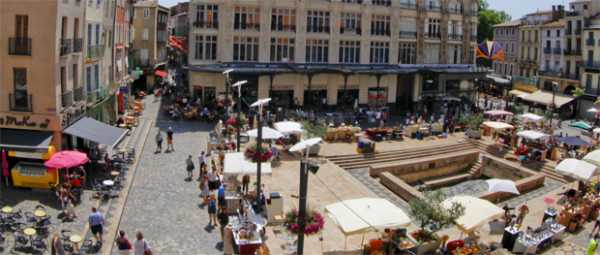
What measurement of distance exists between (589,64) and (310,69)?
1130 inches

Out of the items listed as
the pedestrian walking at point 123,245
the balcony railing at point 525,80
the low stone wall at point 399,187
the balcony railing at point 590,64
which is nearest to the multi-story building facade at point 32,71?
the pedestrian walking at point 123,245

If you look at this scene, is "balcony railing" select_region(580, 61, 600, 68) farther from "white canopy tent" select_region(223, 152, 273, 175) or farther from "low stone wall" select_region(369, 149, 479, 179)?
"white canopy tent" select_region(223, 152, 273, 175)

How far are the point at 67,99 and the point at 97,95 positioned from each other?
6.03m

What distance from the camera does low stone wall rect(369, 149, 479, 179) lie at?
27.4m

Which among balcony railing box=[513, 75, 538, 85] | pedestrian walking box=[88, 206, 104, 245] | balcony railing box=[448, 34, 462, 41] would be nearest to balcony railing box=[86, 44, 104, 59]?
pedestrian walking box=[88, 206, 104, 245]

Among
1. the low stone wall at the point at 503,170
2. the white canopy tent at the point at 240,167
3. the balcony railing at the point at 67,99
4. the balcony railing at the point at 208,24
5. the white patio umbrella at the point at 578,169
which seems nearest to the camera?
the white canopy tent at the point at 240,167

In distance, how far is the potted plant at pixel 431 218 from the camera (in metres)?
15.1

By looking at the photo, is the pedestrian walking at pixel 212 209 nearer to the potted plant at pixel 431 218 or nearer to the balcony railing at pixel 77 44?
the potted plant at pixel 431 218

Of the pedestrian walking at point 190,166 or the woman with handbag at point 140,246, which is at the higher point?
the pedestrian walking at point 190,166

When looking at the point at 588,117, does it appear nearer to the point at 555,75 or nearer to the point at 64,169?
the point at 555,75

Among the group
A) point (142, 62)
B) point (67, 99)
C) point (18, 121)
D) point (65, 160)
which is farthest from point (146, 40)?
point (65, 160)

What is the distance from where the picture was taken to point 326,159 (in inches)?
1077

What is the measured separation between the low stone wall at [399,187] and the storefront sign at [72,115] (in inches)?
602

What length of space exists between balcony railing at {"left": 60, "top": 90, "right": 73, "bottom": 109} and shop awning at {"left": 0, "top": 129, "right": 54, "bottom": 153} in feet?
5.11
